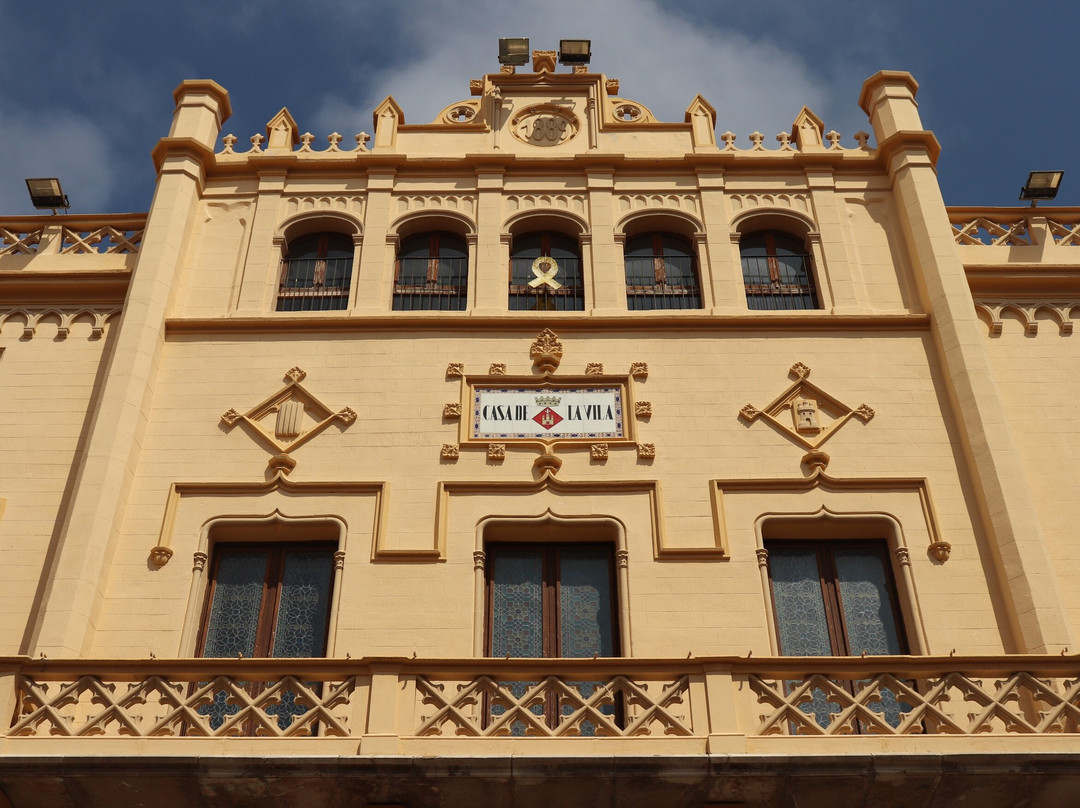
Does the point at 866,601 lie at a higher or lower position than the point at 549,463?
lower

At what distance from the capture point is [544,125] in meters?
21.8

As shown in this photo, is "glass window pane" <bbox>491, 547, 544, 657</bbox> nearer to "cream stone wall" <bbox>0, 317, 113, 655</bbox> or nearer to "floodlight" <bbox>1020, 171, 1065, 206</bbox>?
"cream stone wall" <bbox>0, 317, 113, 655</bbox>

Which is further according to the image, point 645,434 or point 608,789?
point 645,434

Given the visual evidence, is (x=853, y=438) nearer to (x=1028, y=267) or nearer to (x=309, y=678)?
(x=1028, y=267)

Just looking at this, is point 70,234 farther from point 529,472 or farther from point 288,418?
point 529,472

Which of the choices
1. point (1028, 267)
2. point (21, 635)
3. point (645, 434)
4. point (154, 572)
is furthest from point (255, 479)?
point (1028, 267)

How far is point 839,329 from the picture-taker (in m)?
18.4

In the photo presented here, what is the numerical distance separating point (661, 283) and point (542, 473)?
427 cm

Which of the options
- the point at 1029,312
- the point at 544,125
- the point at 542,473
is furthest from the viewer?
the point at 544,125

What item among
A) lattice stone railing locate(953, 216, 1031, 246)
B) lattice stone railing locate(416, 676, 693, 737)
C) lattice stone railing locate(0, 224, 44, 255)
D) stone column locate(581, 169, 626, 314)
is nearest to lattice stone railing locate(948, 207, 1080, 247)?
lattice stone railing locate(953, 216, 1031, 246)

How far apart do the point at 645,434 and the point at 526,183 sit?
540 centimetres

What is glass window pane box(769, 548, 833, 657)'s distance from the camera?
50.3 ft

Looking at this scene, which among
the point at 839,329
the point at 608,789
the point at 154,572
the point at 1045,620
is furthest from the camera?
the point at 839,329

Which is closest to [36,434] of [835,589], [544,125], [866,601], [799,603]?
[544,125]
